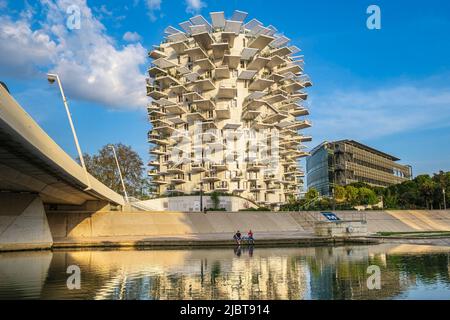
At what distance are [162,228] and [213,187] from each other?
92.8 feet

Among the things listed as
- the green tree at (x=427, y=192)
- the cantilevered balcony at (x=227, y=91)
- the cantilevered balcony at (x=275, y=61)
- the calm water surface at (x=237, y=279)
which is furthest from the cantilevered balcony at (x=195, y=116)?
the calm water surface at (x=237, y=279)

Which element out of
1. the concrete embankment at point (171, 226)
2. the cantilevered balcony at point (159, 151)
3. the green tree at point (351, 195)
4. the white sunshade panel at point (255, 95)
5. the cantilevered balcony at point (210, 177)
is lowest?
the concrete embankment at point (171, 226)

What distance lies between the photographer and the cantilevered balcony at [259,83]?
288ft

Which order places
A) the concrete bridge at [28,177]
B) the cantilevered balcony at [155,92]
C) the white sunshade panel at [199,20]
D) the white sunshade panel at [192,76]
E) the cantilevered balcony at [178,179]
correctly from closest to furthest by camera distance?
the concrete bridge at [28,177] → the cantilevered balcony at [178,179] → the white sunshade panel at [192,76] → the white sunshade panel at [199,20] → the cantilevered balcony at [155,92]

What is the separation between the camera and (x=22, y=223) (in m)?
39.2

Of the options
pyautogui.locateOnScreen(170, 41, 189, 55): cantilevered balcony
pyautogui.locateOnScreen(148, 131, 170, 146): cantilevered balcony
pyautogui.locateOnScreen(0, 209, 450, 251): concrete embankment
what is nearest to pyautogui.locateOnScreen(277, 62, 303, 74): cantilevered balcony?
pyautogui.locateOnScreen(170, 41, 189, 55): cantilevered balcony

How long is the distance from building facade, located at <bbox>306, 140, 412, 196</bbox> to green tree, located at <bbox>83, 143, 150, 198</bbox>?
51.9 metres

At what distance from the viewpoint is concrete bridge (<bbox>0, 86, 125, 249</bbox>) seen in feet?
61.6

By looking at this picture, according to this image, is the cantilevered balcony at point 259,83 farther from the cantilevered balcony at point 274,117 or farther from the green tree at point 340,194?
the green tree at point 340,194

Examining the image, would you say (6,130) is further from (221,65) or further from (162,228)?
(221,65)

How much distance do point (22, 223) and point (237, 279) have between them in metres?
27.4

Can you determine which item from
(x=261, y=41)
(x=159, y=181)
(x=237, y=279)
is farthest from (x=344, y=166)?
(x=237, y=279)

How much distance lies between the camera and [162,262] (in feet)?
85.2

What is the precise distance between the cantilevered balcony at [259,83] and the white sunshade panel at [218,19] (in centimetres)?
1276
